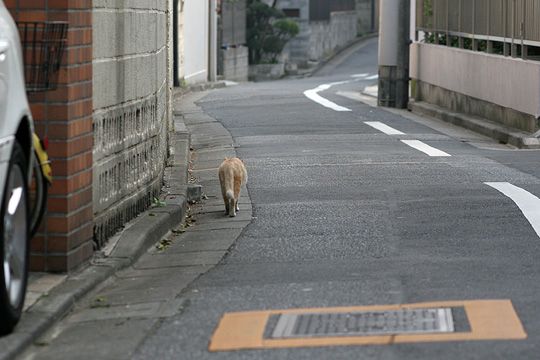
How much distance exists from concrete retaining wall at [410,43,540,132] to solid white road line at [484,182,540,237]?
259 inches

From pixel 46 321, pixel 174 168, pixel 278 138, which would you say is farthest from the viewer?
pixel 278 138

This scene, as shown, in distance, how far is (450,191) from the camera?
496 inches

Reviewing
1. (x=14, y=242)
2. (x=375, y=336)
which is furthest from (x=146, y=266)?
(x=375, y=336)

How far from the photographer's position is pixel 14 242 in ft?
22.7

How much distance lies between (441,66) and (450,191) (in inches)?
566

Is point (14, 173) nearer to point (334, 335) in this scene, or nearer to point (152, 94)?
point (334, 335)

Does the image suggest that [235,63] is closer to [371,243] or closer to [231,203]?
[231,203]

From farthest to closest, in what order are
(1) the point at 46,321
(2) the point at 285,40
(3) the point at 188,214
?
(2) the point at 285,40 < (3) the point at 188,214 < (1) the point at 46,321

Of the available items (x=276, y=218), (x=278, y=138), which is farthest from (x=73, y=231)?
(x=278, y=138)

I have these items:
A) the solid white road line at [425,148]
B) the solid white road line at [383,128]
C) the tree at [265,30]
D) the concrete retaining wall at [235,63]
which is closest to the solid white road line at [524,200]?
the solid white road line at [425,148]

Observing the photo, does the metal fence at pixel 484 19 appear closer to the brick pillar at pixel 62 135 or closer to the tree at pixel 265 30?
the brick pillar at pixel 62 135

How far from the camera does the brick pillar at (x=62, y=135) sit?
311 inches

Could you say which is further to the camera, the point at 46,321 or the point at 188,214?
the point at 188,214

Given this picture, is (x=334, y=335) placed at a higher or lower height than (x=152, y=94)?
lower
